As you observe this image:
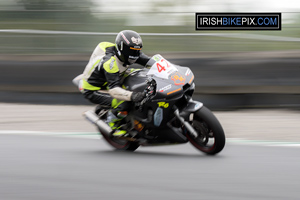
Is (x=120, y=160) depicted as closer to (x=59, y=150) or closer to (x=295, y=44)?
(x=59, y=150)

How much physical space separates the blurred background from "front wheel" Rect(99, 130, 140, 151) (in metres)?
3.23

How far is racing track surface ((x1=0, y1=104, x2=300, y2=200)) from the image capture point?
4.80m

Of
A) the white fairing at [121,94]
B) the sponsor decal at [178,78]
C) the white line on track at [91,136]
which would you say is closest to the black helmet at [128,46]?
the white fairing at [121,94]

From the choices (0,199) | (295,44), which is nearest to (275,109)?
(295,44)

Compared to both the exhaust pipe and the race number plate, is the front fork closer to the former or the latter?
the race number plate

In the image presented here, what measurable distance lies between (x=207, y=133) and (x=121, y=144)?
1.26 metres

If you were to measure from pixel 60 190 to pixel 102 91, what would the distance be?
6.93 feet

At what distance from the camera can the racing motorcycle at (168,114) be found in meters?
6.16

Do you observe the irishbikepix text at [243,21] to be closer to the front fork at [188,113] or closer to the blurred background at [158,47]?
the blurred background at [158,47]

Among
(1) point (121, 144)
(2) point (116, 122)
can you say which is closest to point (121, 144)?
(1) point (121, 144)

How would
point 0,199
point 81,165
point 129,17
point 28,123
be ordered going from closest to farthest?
1. point 0,199
2. point 81,165
3. point 28,123
4. point 129,17

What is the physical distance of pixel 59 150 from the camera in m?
7.02

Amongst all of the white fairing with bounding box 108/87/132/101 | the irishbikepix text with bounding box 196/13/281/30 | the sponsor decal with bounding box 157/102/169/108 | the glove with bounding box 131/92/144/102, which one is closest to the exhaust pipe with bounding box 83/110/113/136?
the white fairing with bounding box 108/87/132/101

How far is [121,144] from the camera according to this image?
7043 mm
